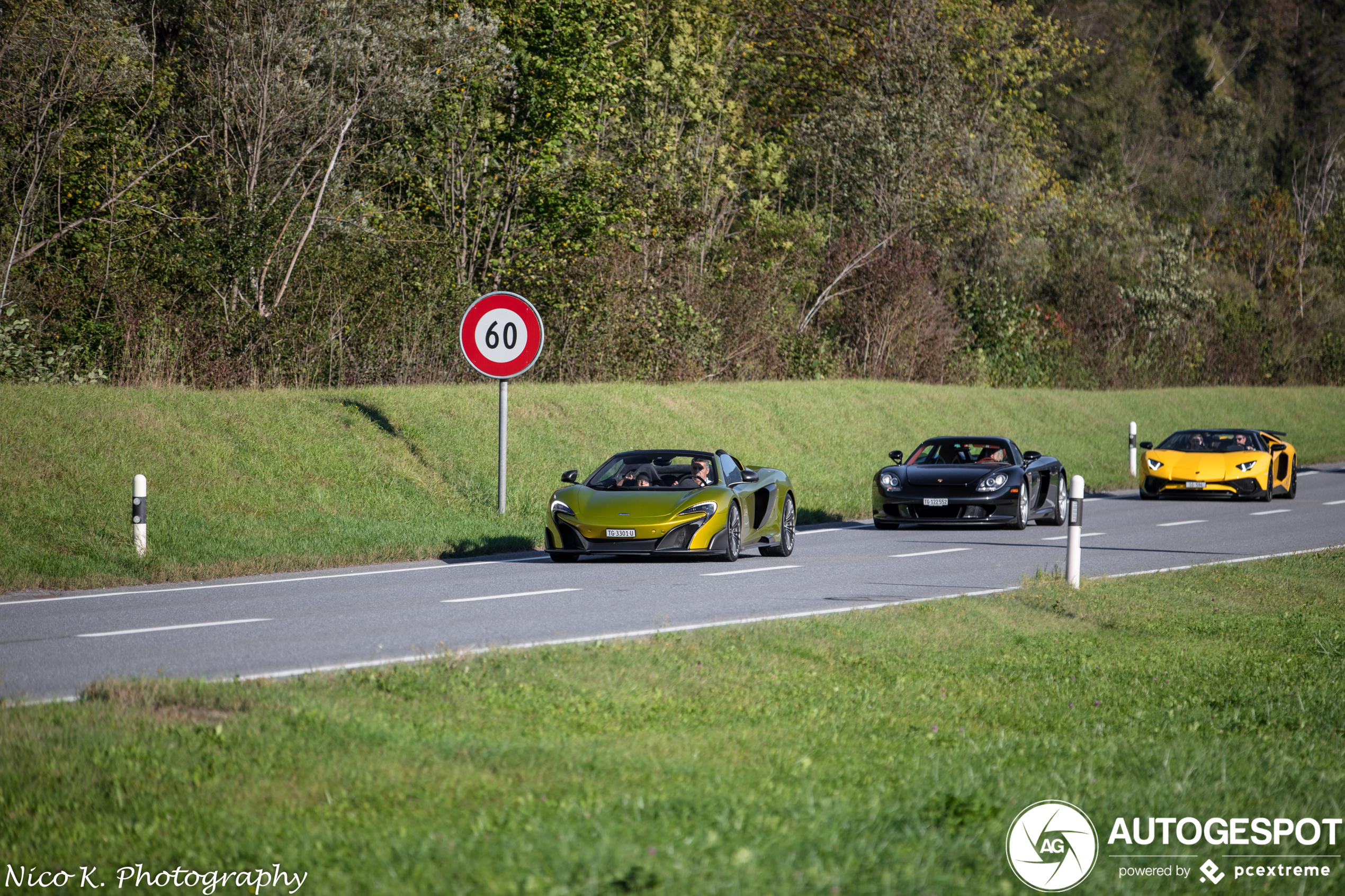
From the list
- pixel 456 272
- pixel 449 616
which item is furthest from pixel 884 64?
pixel 449 616

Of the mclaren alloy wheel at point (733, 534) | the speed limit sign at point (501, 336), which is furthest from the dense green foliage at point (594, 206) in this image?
the mclaren alloy wheel at point (733, 534)

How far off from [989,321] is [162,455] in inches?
1360

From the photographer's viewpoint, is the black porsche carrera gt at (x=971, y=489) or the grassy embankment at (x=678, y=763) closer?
the grassy embankment at (x=678, y=763)

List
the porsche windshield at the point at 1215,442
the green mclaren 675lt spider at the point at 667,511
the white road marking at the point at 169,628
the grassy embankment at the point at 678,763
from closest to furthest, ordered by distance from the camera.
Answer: the grassy embankment at the point at 678,763, the white road marking at the point at 169,628, the green mclaren 675lt spider at the point at 667,511, the porsche windshield at the point at 1215,442

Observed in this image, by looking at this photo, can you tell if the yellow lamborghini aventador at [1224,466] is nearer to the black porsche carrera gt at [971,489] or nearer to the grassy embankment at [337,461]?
the grassy embankment at [337,461]

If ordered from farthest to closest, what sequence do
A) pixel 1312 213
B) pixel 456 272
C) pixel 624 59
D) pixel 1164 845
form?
pixel 1312 213 → pixel 624 59 → pixel 456 272 → pixel 1164 845

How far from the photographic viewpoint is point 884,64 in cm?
5025

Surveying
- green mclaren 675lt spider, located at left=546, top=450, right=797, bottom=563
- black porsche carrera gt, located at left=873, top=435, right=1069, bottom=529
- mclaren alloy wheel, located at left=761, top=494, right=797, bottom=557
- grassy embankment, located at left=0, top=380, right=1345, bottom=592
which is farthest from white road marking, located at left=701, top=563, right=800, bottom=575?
black porsche carrera gt, located at left=873, top=435, right=1069, bottom=529

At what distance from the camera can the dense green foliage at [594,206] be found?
24078 mm

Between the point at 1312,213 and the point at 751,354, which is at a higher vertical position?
the point at 1312,213

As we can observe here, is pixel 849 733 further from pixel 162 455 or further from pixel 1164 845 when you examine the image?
pixel 162 455

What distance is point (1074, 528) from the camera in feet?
45.5

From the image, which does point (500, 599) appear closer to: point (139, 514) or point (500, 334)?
point (139, 514)

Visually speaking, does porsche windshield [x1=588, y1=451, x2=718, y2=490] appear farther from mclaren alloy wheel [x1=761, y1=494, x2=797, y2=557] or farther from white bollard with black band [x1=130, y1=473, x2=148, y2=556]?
white bollard with black band [x1=130, y1=473, x2=148, y2=556]
